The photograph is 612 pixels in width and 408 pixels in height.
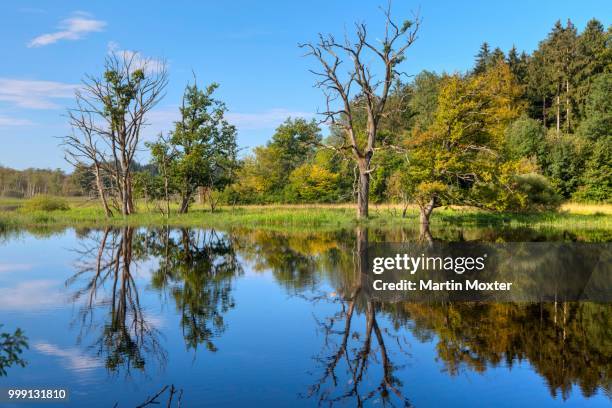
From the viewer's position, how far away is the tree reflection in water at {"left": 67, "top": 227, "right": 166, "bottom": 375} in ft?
30.7

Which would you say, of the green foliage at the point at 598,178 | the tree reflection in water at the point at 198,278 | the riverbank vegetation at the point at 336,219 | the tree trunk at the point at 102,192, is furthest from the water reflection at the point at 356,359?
the green foliage at the point at 598,178

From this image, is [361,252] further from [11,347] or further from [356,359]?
[11,347]

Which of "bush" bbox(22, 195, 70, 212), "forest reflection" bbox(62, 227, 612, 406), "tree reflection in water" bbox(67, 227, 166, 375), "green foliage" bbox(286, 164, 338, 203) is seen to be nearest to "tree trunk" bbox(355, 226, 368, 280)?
"forest reflection" bbox(62, 227, 612, 406)

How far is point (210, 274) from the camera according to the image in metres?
17.6

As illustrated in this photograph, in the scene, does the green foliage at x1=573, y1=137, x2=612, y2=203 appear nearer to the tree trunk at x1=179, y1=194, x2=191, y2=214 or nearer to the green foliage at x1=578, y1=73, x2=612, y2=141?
the green foliage at x1=578, y1=73, x2=612, y2=141

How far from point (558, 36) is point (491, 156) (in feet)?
173

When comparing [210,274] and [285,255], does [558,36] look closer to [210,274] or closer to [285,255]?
[285,255]

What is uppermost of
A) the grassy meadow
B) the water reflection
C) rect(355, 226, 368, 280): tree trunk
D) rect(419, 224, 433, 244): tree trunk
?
the grassy meadow

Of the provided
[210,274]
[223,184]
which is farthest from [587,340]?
[223,184]

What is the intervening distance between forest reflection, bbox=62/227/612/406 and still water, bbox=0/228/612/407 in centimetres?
4

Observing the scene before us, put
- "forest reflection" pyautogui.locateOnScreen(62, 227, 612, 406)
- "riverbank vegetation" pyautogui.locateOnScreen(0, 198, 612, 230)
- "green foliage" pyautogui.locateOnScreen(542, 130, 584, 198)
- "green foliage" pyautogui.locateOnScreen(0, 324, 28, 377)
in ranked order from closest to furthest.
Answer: "green foliage" pyautogui.locateOnScreen(0, 324, 28, 377)
"forest reflection" pyautogui.locateOnScreen(62, 227, 612, 406)
"riverbank vegetation" pyautogui.locateOnScreen(0, 198, 612, 230)
"green foliage" pyautogui.locateOnScreen(542, 130, 584, 198)

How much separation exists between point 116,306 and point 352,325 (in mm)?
5769

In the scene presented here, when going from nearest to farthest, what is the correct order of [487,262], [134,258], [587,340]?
[587,340], [487,262], [134,258]

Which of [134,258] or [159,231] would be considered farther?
[159,231]
